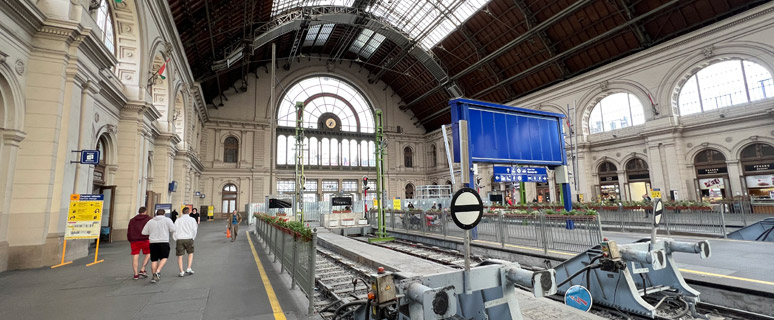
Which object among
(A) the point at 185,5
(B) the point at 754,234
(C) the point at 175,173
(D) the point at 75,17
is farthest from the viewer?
(C) the point at 175,173

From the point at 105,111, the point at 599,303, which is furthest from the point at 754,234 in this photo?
the point at 105,111

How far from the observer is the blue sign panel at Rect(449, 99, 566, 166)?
12.4 meters

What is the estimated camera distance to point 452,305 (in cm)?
278

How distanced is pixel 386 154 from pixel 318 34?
29.5 metres

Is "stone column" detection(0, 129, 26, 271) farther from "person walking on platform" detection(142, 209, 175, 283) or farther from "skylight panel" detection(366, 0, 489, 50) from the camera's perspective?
"skylight panel" detection(366, 0, 489, 50)

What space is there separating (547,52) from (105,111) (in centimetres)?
3084

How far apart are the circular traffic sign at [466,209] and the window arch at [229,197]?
41.0m

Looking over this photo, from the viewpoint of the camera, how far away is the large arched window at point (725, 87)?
61.8 ft

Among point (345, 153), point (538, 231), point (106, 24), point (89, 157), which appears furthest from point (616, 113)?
point (106, 24)

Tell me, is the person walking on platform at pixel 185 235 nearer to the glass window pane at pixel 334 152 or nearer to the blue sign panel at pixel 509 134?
the blue sign panel at pixel 509 134

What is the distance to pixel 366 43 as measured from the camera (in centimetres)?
4250

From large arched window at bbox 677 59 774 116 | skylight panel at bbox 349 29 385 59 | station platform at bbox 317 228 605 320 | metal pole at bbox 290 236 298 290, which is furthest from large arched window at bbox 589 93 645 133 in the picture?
metal pole at bbox 290 236 298 290

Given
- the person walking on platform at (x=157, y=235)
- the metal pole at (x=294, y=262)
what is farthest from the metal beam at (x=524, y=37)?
the person walking on platform at (x=157, y=235)

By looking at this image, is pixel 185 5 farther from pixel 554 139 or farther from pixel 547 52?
pixel 547 52
